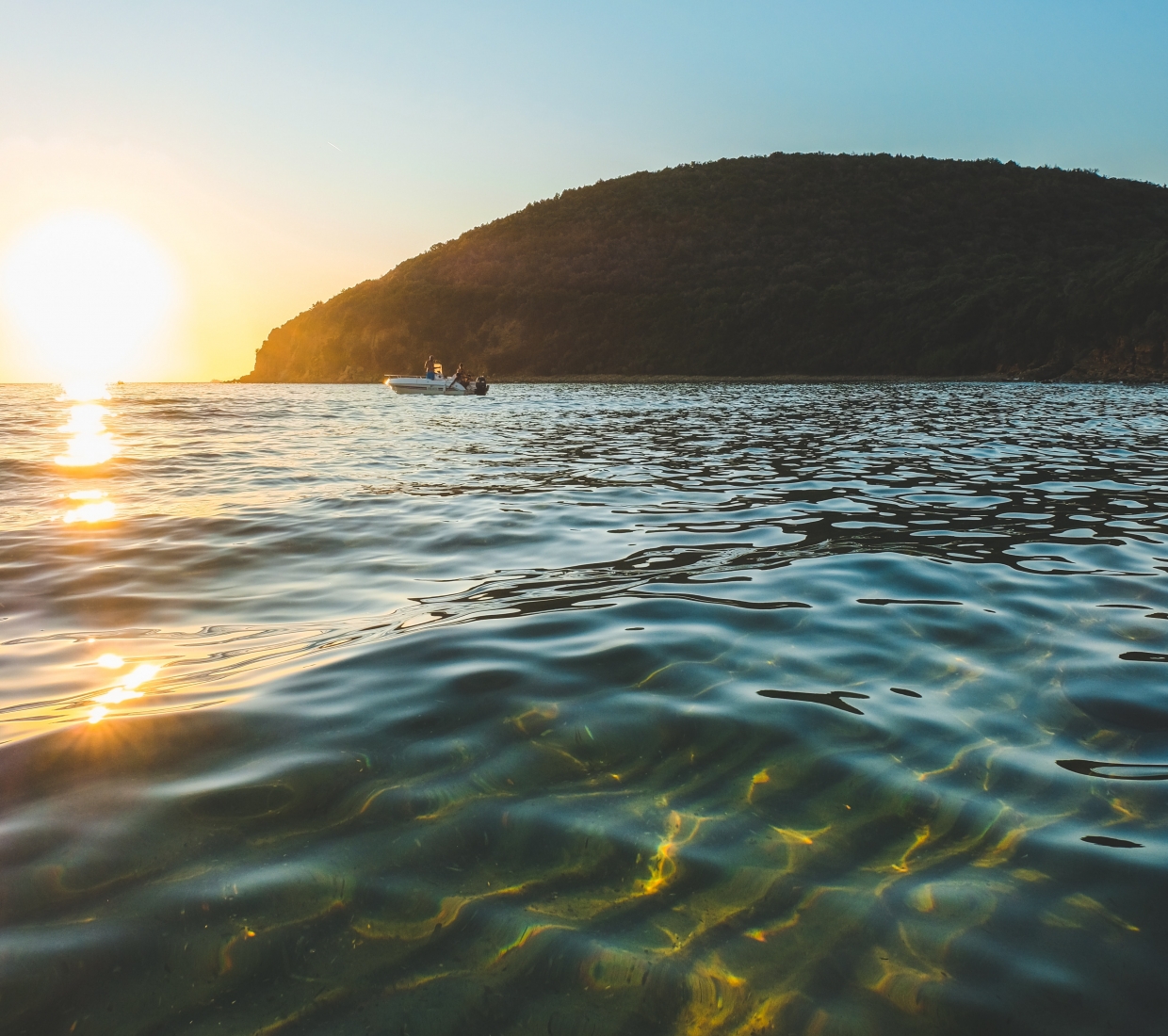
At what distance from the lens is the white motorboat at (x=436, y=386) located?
43.3m

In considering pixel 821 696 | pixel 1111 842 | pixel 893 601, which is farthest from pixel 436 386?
pixel 1111 842

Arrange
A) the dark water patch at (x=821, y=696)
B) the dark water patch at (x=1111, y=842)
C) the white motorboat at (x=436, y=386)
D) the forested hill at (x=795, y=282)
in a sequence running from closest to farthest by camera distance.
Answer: the dark water patch at (x=1111, y=842) < the dark water patch at (x=821, y=696) < the white motorboat at (x=436, y=386) < the forested hill at (x=795, y=282)

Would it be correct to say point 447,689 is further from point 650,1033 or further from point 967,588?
point 967,588

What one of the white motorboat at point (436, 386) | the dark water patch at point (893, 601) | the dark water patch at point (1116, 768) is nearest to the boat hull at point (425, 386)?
the white motorboat at point (436, 386)

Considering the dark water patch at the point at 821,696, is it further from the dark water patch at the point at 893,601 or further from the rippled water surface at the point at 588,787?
the dark water patch at the point at 893,601

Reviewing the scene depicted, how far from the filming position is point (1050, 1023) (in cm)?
164

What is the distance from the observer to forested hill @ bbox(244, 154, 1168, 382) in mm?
61394

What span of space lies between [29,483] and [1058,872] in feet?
39.7

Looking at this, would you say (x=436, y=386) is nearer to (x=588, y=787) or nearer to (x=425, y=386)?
(x=425, y=386)

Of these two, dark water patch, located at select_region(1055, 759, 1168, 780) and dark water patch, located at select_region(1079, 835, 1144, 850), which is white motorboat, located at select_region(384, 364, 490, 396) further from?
dark water patch, located at select_region(1079, 835, 1144, 850)

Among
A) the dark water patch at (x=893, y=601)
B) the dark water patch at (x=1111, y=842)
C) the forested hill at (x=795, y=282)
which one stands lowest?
the dark water patch at (x=893, y=601)

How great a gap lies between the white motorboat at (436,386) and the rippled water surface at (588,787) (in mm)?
37124

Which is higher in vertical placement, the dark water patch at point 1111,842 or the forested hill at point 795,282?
the forested hill at point 795,282

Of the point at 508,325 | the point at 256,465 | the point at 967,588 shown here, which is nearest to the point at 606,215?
the point at 508,325
